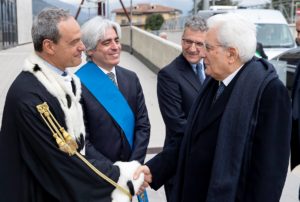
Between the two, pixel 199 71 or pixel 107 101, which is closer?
pixel 107 101

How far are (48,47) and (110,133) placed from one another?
0.91 m

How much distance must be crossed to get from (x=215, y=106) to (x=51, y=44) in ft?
2.98

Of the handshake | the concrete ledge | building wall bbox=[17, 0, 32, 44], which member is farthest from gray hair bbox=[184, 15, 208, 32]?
building wall bbox=[17, 0, 32, 44]

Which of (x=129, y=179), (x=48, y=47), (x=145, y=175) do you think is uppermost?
(x=48, y=47)

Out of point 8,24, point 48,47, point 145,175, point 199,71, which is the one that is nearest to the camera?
point 48,47

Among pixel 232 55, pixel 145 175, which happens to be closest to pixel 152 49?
pixel 145 175

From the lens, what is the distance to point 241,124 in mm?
2365

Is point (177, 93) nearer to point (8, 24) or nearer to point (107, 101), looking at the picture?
point (107, 101)

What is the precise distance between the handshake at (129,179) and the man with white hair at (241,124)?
0.39m

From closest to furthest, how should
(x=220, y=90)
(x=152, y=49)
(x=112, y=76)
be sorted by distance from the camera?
(x=220, y=90)
(x=112, y=76)
(x=152, y=49)

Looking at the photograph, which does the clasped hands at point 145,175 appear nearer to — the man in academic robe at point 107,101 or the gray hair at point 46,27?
the man in academic robe at point 107,101

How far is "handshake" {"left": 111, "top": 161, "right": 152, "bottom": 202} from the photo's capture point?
261 cm

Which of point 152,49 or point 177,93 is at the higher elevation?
point 177,93

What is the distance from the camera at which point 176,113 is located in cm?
360
